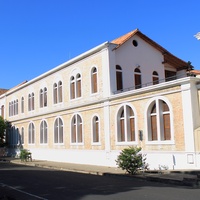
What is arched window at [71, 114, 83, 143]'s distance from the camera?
26.5m

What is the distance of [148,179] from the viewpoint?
15.2 metres

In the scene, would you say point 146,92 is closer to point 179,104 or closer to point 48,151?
point 179,104

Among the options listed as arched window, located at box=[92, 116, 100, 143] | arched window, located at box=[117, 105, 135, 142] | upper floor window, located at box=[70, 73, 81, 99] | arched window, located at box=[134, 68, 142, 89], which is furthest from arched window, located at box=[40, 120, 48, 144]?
arched window, located at box=[117, 105, 135, 142]

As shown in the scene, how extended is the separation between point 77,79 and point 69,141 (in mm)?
5415

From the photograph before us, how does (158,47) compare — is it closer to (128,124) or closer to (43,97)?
(128,124)

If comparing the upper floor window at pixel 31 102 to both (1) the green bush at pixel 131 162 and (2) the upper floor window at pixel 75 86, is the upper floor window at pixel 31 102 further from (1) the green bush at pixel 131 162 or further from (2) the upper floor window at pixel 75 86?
(1) the green bush at pixel 131 162

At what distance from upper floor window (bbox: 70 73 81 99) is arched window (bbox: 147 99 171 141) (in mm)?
8959

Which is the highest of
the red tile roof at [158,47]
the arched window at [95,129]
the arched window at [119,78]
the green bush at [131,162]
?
the red tile roof at [158,47]

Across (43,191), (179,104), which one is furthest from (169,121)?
(43,191)

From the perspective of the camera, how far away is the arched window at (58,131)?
96.9 feet

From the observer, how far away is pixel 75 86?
27.2 metres

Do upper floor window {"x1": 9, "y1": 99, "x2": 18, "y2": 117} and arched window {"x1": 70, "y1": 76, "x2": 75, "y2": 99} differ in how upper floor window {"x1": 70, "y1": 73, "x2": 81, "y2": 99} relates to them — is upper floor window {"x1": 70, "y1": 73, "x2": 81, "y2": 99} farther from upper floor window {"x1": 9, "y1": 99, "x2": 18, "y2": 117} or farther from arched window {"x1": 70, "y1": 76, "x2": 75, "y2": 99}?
upper floor window {"x1": 9, "y1": 99, "x2": 18, "y2": 117}

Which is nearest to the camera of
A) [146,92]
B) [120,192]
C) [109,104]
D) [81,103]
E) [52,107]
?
[120,192]

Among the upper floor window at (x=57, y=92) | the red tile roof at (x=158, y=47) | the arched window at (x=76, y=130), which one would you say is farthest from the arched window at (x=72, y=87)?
the red tile roof at (x=158, y=47)
